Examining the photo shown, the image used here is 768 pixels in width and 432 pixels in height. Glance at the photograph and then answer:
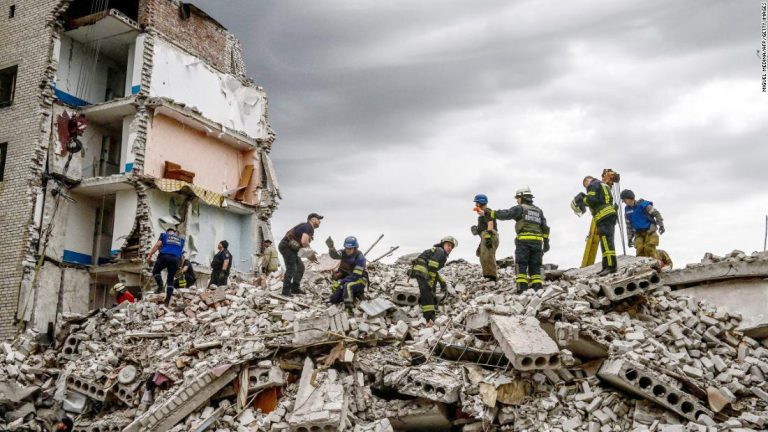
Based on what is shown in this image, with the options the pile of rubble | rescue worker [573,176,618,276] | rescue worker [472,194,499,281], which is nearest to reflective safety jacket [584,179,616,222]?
rescue worker [573,176,618,276]

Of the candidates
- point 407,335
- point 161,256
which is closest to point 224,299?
point 161,256

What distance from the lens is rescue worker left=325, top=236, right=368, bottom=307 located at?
386 inches

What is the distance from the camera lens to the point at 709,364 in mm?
7527

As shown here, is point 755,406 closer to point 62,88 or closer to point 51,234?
point 51,234

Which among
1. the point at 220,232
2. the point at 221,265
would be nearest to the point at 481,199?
the point at 221,265

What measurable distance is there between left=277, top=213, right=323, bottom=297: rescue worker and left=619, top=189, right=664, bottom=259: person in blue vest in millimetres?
5446

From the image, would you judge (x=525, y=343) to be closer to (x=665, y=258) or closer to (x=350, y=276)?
(x=350, y=276)

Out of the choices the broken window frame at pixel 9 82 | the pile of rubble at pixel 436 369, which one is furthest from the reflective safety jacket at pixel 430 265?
the broken window frame at pixel 9 82

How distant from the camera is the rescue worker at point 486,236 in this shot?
10.1 meters

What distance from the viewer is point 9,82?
57.7 feet

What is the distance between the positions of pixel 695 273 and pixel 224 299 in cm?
809

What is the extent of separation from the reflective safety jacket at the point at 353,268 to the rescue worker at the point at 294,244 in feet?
3.37

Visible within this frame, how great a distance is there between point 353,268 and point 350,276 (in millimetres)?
242

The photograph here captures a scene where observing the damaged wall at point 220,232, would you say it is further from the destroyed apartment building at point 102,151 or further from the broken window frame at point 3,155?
the broken window frame at point 3,155
